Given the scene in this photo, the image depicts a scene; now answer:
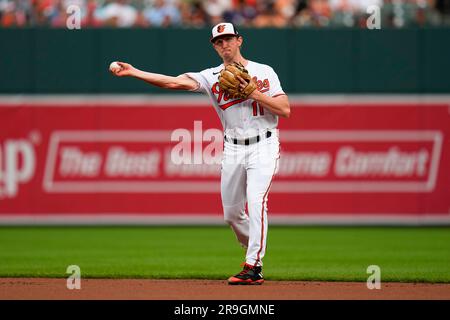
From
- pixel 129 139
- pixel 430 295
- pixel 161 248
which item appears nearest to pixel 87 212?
pixel 129 139

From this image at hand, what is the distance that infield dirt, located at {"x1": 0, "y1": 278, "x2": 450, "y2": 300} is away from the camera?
6.59 metres

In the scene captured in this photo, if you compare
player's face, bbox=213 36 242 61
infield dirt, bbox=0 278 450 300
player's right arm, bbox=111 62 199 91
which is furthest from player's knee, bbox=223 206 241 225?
player's face, bbox=213 36 242 61

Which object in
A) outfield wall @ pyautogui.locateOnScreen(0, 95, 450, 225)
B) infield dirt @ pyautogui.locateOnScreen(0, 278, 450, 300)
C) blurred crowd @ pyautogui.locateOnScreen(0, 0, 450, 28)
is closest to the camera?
infield dirt @ pyautogui.locateOnScreen(0, 278, 450, 300)

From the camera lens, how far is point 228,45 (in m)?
7.23

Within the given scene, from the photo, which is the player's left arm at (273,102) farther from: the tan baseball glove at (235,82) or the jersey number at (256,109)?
the jersey number at (256,109)

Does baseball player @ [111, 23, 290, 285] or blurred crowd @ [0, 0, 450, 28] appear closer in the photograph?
baseball player @ [111, 23, 290, 285]

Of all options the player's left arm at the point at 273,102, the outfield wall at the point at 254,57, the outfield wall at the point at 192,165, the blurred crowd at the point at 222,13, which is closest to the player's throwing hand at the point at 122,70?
the player's left arm at the point at 273,102

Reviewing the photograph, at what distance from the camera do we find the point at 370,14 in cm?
1426

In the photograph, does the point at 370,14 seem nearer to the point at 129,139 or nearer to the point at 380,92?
the point at 380,92

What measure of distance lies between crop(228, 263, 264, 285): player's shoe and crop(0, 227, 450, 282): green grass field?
2.20ft

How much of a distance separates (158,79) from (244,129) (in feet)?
2.66

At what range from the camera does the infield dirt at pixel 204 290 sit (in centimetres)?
659

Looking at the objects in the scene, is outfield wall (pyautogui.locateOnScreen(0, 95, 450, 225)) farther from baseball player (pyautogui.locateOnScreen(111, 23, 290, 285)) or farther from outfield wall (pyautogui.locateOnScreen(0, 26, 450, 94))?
baseball player (pyautogui.locateOnScreen(111, 23, 290, 285))

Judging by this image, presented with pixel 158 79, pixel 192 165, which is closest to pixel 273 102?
pixel 158 79
